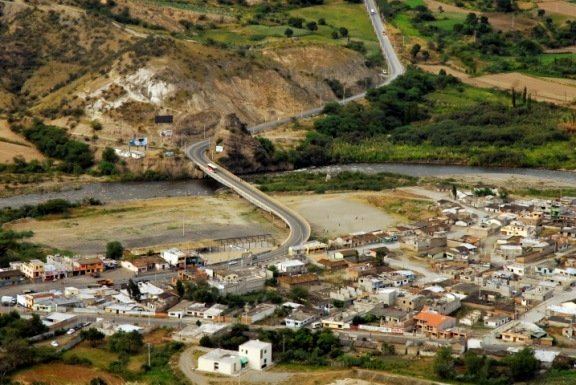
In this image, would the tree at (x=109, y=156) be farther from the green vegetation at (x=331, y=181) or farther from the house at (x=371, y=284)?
the house at (x=371, y=284)

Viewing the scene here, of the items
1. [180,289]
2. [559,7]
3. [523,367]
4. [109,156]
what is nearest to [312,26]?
[559,7]

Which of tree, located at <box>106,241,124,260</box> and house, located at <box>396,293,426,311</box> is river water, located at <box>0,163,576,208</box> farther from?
house, located at <box>396,293,426,311</box>

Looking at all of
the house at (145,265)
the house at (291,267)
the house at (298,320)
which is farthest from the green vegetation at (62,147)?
the house at (298,320)

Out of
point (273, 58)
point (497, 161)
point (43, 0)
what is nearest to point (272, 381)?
point (497, 161)

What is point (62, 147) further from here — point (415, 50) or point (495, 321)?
point (495, 321)

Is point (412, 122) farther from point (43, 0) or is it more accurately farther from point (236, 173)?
point (43, 0)

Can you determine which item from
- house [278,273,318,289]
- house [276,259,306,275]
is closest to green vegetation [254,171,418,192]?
house [276,259,306,275]
